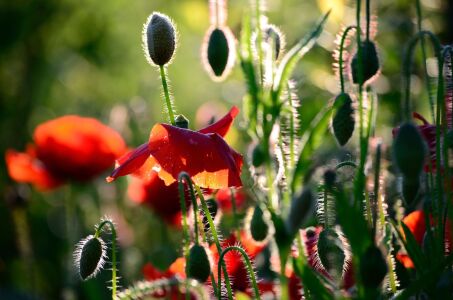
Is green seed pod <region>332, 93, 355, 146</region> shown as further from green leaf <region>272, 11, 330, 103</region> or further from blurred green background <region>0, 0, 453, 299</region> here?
blurred green background <region>0, 0, 453, 299</region>

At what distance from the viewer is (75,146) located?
6.97 ft

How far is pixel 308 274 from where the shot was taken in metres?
0.76

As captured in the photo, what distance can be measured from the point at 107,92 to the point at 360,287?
10.1 ft

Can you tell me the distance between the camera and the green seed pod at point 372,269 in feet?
2.32

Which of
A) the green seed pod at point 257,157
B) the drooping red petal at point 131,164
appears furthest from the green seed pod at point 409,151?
the drooping red petal at point 131,164

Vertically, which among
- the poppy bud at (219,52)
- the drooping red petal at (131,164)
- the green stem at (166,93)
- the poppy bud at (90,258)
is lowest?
the poppy bud at (90,258)

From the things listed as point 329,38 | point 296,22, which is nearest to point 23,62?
point 296,22

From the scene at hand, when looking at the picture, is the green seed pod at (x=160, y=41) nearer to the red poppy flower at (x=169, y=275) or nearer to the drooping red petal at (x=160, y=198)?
the red poppy flower at (x=169, y=275)

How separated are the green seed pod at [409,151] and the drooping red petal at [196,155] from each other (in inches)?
8.5

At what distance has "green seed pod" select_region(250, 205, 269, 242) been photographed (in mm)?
923

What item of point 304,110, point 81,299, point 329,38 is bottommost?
point 81,299

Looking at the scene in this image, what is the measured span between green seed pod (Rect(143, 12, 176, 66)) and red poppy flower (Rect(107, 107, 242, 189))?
7 cm

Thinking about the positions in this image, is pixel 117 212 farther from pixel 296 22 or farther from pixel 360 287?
pixel 360 287

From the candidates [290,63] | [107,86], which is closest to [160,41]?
[290,63]
